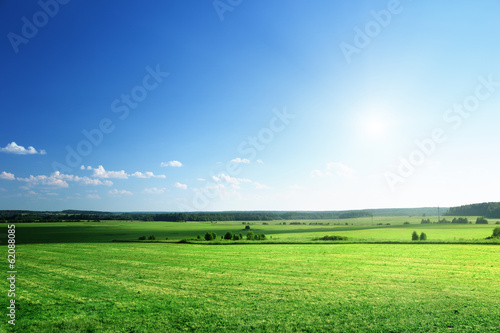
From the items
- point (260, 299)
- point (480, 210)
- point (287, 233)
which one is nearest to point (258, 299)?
point (260, 299)

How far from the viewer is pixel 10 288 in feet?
53.2

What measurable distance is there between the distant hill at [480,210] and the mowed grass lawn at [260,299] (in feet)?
413

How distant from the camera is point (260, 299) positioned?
45.3 ft

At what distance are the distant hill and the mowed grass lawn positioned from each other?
126 meters

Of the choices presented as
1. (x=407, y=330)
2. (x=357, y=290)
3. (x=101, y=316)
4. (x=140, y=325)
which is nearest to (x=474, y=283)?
(x=357, y=290)

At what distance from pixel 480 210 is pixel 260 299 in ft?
501

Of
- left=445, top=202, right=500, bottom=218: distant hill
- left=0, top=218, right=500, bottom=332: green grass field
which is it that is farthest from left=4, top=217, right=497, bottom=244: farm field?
left=0, top=218, right=500, bottom=332: green grass field

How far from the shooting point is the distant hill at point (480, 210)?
390ft

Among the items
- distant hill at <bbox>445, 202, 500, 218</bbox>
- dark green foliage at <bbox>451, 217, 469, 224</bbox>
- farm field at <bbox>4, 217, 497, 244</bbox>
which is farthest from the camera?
distant hill at <bbox>445, 202, 500, 218</bbox>

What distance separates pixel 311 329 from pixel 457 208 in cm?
16824

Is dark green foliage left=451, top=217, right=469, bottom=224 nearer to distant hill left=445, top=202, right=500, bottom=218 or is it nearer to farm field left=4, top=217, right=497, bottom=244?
farm field left=4, top=217, right=497, bottom=244

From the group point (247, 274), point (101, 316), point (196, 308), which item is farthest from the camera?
point (247, 274)

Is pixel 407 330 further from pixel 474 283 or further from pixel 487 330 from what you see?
pixel 474 283

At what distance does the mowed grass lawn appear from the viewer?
35.3 feet
